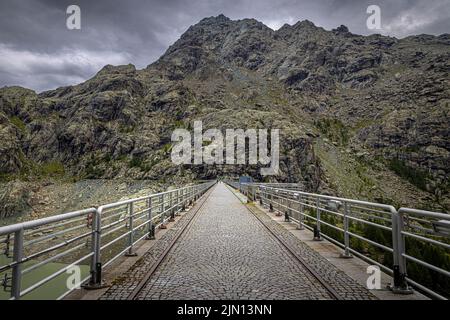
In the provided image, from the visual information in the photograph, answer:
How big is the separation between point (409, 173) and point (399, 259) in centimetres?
18119

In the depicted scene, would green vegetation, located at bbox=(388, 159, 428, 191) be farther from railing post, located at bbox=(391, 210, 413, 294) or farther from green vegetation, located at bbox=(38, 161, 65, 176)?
green vegetation, located at bbox=(38, 161, 65, 176)

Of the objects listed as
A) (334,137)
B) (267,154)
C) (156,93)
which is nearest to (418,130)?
(334,137)

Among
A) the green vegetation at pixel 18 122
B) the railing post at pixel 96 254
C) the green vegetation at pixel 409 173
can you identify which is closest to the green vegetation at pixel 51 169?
the green vegetation at pixel 18 122

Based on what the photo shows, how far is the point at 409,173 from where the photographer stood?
528ft

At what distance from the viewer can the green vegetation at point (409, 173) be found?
15412 cm

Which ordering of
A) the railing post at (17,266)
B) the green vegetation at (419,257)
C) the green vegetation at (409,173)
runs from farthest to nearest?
the green vegetation at (409,173)
the green vegetation at (419,257)
the railing post at (17,266)

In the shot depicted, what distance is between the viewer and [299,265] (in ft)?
23.5

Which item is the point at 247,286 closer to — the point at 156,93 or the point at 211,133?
the point at 211,133

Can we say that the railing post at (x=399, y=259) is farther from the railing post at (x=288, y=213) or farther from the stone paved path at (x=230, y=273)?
the railing post at (x=288, y=213)

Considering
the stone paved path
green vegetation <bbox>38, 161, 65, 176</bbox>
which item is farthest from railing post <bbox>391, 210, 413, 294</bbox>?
green vegetation <bbox>38, 161, 65, 176</bbox>

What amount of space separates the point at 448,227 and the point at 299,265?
3.59 metres

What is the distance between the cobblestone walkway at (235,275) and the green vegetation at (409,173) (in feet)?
563

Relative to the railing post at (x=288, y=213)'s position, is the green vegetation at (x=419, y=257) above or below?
below

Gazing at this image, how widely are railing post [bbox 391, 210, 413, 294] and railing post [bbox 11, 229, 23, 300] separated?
222 inches
